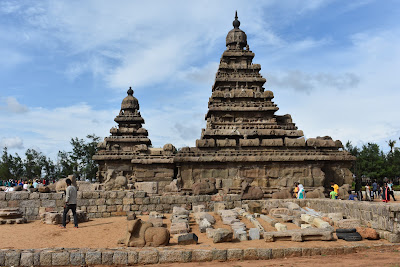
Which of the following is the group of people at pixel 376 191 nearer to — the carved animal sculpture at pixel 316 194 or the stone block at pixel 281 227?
the carved animal sculpture at pixel 316 194

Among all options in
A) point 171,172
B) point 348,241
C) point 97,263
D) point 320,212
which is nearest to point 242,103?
point 171,172

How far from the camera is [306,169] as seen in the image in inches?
735

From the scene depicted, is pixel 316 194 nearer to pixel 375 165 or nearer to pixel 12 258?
pixel 12 258

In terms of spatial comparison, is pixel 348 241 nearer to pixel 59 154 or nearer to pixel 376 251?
pixel 376 251

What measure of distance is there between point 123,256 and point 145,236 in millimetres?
1097

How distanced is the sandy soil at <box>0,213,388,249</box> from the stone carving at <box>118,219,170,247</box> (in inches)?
12.9

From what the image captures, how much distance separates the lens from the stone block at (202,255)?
294 inches

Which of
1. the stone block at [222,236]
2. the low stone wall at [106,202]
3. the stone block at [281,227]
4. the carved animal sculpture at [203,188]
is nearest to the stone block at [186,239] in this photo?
the stone block at [222,236]

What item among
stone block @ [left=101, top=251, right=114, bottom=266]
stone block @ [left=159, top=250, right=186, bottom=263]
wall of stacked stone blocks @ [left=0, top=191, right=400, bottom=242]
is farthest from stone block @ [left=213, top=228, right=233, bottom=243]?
wall of stacked stone blocks @ [left=0, top=191, right=400, bottom=242]

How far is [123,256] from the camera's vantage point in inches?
294

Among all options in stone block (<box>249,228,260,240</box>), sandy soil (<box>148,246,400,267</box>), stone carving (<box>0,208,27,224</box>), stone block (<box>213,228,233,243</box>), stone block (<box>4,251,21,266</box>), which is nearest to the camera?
sandy soil (<box>148,246,400,267</box>)

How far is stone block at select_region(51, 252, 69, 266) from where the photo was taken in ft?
24.1

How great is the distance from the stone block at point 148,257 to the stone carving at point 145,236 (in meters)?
0.78

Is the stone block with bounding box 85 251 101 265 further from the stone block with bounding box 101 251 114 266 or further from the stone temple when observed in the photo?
the stone temple
